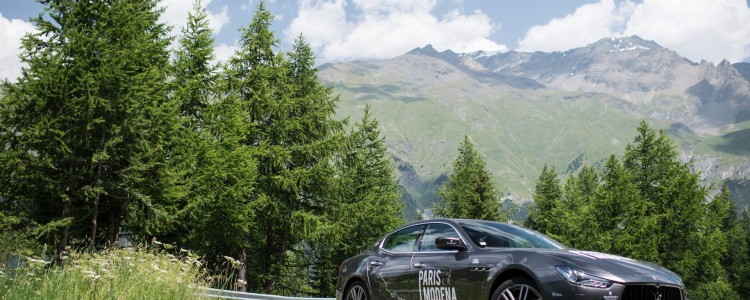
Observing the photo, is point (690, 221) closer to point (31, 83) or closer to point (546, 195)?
point (546, 195)

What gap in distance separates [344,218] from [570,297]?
20.5 meters

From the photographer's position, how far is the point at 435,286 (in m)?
7.74

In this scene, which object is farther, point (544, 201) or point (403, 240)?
point (544, 201)

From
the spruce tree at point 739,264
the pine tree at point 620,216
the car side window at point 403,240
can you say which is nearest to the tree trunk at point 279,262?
the pine tree at point 620,216

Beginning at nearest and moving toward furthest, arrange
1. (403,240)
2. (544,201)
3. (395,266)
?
(395,266)
(403,240)
(544,201)

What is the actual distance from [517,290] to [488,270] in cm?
44

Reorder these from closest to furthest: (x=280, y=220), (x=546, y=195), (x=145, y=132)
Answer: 1. (x=145, y=132)
2. (x=280, y=220)
3. (x=546, y=195)

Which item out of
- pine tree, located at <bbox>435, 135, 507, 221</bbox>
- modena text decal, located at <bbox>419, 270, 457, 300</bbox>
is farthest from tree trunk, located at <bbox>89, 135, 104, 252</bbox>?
pine tree, located at <bbox>435, 135, 507, 221</bbox>

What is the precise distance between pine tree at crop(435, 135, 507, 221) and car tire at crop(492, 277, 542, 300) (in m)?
32.1

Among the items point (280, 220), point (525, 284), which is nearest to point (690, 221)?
point (280, 220)

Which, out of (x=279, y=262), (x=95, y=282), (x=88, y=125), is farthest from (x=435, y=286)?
(x=279, y=262)

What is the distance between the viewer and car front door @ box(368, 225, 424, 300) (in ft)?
27.5

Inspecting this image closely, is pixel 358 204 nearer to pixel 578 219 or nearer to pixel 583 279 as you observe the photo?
pixel 578 219

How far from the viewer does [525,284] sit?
653cm
